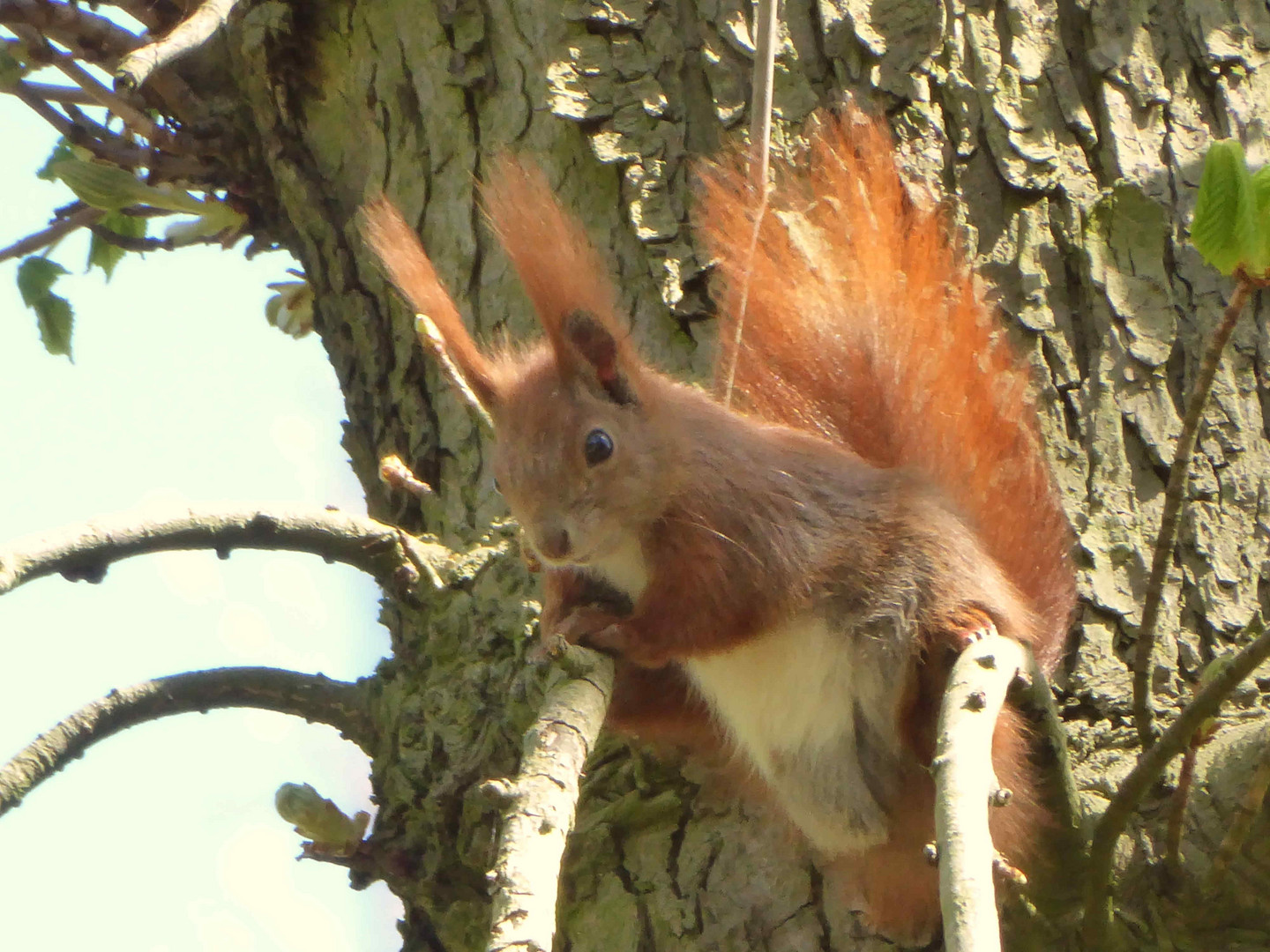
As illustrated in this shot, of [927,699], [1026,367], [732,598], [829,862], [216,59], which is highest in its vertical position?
[216,59]

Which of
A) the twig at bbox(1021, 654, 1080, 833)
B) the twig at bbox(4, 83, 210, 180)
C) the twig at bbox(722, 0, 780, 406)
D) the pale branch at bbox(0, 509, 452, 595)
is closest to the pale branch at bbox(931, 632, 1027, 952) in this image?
the twig at bbox(1021, 654, 1080, 833)

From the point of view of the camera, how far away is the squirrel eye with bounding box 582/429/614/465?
1.76 m

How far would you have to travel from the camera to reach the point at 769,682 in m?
1.72

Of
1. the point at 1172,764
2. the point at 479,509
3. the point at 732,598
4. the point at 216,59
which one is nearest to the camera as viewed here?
the point at 1172,764

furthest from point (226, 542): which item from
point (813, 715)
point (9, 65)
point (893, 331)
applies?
point (9, 65)

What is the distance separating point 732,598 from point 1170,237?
80 cm

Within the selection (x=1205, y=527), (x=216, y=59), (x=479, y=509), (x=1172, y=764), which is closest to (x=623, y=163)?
(x=479, y=509)

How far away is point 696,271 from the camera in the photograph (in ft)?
6.07

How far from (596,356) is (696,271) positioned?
0.19m

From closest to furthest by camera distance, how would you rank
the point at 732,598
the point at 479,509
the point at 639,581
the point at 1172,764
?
the point at 1172,764 → the point at 732,598 → the point at 639,581 → the point at 479,509

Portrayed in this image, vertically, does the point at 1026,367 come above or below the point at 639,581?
above

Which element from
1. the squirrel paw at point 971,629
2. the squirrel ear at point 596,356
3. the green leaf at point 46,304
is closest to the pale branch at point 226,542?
the squirrel ear at point 596,356

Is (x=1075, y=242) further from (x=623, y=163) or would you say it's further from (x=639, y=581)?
(x=639, y=581)

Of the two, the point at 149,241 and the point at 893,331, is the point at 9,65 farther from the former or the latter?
the point at 893,331
